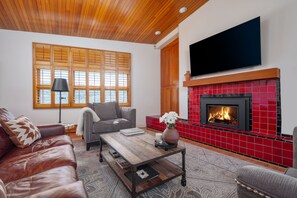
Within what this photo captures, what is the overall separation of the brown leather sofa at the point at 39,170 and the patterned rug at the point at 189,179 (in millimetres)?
451

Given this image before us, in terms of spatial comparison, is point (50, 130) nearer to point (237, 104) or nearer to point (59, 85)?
point (59, 85)

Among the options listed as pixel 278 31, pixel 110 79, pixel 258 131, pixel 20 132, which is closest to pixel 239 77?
pixel 278 31

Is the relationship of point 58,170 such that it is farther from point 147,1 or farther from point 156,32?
point 156,32

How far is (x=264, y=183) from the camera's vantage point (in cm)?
69

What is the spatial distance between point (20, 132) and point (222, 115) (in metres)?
3.05

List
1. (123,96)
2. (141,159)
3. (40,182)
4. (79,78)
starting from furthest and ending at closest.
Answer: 1. (123,96)
2. (79,78)
3. (141,159)
4. (40,182)

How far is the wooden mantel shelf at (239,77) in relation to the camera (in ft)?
6.65

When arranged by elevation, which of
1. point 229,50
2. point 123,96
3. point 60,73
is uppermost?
point 229,50

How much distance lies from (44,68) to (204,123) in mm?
4099

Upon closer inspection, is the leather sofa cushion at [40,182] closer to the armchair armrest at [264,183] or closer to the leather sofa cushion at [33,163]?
the leather sofa cushion at [33,163]

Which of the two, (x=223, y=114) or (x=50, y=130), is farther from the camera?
(x=223, y=114)

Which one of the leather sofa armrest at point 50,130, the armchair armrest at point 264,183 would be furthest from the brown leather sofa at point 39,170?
the armchair armrest at point 264,183

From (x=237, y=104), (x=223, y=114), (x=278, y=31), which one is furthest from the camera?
(x=223, y=114)

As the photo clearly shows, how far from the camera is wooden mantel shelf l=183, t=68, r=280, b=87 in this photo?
2027 millimetres
